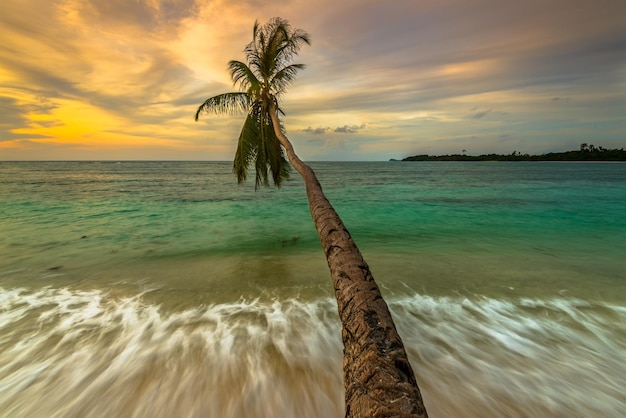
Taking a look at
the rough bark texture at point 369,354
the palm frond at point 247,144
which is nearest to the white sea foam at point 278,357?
the rough bark texture at point 369,354

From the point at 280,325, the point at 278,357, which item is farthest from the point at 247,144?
the point at 278,357

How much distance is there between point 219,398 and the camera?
3.04 meters

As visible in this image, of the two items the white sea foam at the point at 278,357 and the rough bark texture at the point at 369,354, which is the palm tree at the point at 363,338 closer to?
the rough bark texture at the point at 369,354

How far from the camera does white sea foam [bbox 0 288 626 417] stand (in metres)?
2.99

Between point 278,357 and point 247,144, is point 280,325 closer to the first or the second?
point 278,357

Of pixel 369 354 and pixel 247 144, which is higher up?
pixel 247 144

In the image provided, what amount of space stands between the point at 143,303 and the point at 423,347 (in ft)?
16.3

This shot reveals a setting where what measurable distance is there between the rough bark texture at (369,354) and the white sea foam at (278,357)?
4.71 feet

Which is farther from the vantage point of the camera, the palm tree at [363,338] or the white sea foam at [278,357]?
the white sea foam at [278,357]

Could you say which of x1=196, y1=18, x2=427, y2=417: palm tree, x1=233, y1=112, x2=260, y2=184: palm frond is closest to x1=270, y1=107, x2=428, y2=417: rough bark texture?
x1=196, y1=18, x2=427, y2=417: palm tree

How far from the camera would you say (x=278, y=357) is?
3.73m

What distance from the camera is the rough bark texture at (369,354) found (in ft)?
4.93

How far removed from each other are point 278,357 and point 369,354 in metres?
2.36

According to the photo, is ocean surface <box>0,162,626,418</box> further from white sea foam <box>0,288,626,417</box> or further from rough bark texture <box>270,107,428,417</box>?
rough bark texture <box>270,107,428,417</box>
